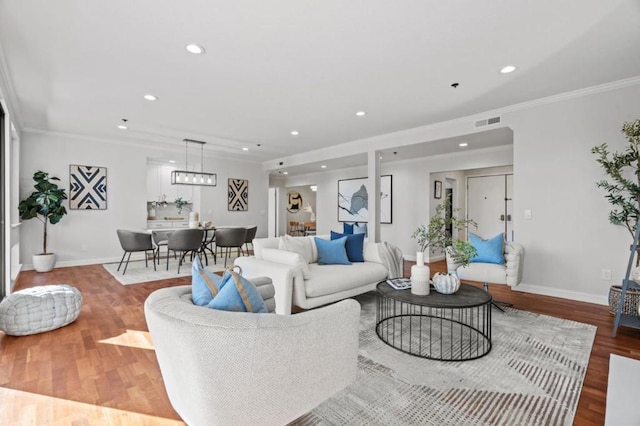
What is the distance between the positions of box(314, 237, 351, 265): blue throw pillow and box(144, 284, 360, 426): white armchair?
2.26m

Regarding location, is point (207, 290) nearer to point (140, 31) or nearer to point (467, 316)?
point (140, 31)

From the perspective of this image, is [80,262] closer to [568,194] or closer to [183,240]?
[183,240]

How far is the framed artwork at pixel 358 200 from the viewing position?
759 centimetres

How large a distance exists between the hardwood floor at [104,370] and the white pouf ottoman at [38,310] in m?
0.08

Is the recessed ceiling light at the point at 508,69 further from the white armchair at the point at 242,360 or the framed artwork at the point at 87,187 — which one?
the framed artwork at the point at 87,187

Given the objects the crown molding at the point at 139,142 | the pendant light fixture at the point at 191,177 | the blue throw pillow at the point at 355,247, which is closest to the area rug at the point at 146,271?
the pendant light fixture at the point at 191,177

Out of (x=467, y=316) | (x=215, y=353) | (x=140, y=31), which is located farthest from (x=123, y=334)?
(x=467, y=316)

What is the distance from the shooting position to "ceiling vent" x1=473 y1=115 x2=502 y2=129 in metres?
4.25

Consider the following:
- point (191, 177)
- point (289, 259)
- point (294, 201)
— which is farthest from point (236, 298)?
point (294, 201)

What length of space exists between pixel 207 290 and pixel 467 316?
9.25 feet

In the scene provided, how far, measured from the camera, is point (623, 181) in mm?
3111

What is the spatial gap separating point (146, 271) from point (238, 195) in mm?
3363

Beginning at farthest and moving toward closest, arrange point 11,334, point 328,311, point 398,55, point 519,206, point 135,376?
point 519,206, point 398,55, point 11,334, point 135,376, point 328,311

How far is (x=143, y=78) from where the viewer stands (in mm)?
3281
